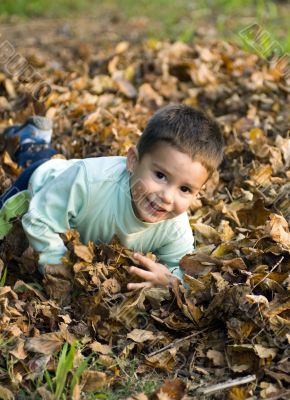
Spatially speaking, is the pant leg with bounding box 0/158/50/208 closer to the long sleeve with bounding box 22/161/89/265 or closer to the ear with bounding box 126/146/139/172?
the long sleeve with bounding box 22/161/89/265

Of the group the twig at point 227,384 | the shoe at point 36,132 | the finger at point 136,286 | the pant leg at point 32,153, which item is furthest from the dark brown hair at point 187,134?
the shoe at point 36,132

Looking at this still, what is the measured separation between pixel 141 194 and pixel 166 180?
0.14m

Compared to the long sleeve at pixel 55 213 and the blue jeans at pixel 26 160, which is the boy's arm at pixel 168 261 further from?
the blue jeans at pixel 26 160

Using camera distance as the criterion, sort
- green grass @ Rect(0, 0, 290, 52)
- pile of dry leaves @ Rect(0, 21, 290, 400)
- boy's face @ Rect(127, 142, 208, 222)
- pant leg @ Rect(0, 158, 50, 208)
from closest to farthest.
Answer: pile of dry leaves @ Rect(0, 21, 290, 400) → boy's face @ Rect(127, 142, 208, 222) → pant leg @ Rect(0, 158, 50, 208) → green grass @ Rect(0, 0, 290, 52)

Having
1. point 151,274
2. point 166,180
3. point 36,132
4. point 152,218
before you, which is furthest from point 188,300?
point 36,132

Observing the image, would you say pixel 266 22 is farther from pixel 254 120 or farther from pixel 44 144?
pixel 44 144

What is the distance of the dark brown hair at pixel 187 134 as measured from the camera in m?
2.73

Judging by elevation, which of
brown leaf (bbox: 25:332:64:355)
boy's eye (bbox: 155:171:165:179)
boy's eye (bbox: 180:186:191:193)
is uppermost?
boy's eye (bbox: 155:171:165:179)

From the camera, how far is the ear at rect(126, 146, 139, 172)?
289cm

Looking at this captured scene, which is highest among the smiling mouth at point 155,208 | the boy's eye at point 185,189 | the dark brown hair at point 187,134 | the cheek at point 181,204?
the dark brown hair at point 187,134

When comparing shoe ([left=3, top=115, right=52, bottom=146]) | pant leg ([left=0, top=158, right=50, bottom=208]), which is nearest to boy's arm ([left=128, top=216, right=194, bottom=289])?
pant leg ([left=0, top=158, right=50, bottom=208])

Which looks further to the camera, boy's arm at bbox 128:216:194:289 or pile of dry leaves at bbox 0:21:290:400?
boy's arm at bbox 128:216:194:289

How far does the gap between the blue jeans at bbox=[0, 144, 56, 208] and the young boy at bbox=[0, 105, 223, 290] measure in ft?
0.36

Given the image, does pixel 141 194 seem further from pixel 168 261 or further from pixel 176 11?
pixel 176 11
